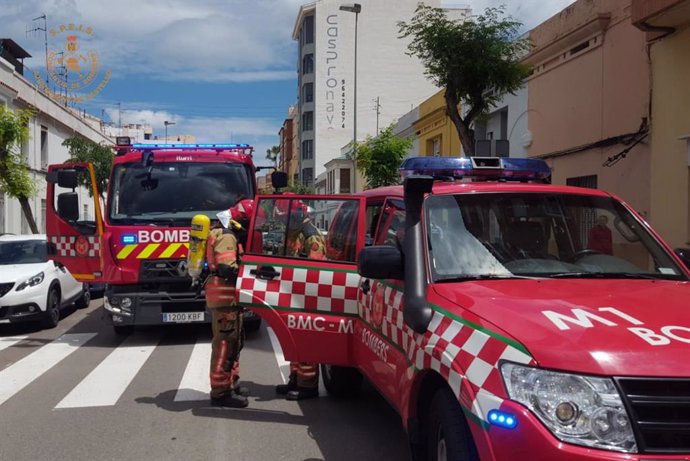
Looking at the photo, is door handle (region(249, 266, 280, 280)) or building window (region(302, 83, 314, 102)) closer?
door handle (region(249, 266, 280, 280))

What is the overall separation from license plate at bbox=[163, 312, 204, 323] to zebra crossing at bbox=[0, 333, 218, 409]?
392mm

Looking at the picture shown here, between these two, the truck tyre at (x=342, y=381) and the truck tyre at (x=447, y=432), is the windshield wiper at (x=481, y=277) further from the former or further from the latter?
the truck tyre at (x=342, y=381)

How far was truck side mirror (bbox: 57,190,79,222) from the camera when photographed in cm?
930

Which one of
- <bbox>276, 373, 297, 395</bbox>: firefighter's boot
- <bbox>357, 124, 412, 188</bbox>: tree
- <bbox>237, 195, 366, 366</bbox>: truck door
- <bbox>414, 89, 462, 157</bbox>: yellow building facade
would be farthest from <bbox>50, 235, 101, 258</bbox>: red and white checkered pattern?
<bbox>357, 124, 412, 188</bbox>: tree

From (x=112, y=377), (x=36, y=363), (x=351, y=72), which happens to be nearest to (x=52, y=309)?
(x=36, y=363)

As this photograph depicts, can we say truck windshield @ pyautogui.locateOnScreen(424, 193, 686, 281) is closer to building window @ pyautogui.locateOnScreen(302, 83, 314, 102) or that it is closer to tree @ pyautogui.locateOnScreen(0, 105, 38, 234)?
tree @ pyautogui.locateOnScreen(0, 105, 38, 234)

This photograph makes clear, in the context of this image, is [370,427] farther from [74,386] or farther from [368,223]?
[74,386]

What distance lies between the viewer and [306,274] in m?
5.34

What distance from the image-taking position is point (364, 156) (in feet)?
89.9

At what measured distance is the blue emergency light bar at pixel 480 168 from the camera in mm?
4926

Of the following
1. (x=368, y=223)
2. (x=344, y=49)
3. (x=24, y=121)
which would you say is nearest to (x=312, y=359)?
(x=368, y=223)

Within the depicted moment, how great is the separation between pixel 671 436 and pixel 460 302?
3.60 ft

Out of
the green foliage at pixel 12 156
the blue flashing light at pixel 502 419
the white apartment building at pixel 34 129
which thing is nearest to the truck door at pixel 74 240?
the blue flashing light at pixel 502 419

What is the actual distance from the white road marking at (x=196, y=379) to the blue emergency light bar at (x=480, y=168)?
3.21 m
